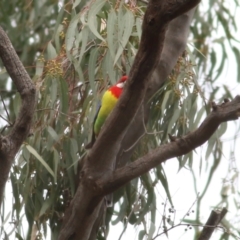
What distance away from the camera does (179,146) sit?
1.64 meters

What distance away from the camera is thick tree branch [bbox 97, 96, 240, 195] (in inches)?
60.9

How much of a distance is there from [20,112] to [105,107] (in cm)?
56

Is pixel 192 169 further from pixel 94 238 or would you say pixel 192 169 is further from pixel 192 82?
pixel 94 238

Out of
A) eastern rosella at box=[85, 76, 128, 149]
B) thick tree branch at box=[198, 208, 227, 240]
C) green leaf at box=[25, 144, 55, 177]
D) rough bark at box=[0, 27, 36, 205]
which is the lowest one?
thick tree branch at box=[198, 208, 227, 240]

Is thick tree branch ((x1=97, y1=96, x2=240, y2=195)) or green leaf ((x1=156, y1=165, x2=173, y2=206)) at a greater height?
green leaf ((x1=156, y1=165, x2=173, y2=206))

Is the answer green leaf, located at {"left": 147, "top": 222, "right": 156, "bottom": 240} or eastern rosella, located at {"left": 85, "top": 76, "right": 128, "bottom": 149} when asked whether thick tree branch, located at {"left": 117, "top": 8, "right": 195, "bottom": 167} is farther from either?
green leaf, located at {"left": 147, "top": 222, "right": 156, "bottom": 240}

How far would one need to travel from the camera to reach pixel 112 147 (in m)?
1.77

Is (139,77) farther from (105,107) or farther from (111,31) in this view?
(105,107)

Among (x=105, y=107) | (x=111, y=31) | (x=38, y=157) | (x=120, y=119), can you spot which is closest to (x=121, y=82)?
(x=105, y=107)

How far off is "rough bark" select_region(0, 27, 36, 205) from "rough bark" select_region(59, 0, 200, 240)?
0.20m

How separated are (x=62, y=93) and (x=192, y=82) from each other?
46 centimetres

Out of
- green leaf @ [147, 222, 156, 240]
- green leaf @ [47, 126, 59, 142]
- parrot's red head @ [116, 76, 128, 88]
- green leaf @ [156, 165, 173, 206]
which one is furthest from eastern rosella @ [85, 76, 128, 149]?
green leaf @ [147, 222, 156, 240]

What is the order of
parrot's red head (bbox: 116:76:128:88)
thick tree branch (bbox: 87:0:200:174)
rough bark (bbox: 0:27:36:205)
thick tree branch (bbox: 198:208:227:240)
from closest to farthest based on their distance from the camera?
thick tree branch (bbox: 87:0:200:174)
rough bark (bbox: 0:27:36:205)
thick tree branch (bbox: 198:208:227:240)
parrot's red head (bbox: 116:76:128:88)

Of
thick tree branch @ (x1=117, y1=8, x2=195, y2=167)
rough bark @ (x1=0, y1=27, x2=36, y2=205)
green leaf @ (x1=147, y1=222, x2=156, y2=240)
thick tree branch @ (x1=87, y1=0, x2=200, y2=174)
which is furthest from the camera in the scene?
green leaf @ (x1=147, y1=222, x2=156, y2=240)
